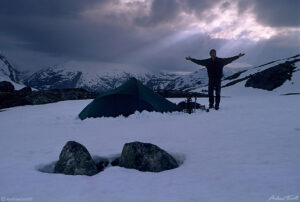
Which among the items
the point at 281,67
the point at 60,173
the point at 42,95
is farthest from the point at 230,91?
the point at 60,173

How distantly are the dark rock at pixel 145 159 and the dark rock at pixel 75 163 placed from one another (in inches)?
27.3

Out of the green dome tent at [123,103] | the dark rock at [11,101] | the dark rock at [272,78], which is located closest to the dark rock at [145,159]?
the green dome tent at [123,103]

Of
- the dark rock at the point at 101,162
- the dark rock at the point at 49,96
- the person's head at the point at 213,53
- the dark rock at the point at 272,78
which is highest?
the dark rock at the point at 272,78

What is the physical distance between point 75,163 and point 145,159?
142cm

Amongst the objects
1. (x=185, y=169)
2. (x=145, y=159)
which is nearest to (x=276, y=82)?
(x=185, y=169)

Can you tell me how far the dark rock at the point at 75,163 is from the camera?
205 inches

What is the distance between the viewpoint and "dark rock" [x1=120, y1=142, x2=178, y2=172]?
523 cm

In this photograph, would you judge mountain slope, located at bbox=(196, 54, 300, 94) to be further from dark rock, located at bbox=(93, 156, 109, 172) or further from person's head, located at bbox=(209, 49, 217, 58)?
dark rock, located at bbox=(93, 156, 109, 172)

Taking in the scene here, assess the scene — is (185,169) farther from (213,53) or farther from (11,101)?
(11,101)

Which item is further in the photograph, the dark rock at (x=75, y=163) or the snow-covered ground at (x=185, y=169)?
the dark rock at (x=75, y=163)

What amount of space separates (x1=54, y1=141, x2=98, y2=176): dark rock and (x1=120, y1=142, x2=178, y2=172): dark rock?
27.3 inches

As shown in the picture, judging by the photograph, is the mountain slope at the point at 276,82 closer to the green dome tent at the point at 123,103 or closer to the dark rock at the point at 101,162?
the green dome tent at the point at 123,103

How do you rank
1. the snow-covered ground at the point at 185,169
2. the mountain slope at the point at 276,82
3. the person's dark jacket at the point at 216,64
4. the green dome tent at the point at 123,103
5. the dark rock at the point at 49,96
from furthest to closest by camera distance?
1. the mountain slope at the point at 276,82
2. the dark rock at the point at 49,96
3. the person's dark jacket at the point at 216,64
4. the green dome tent at the point at 123,103
5. the snow-covered ground at the point at 185,169

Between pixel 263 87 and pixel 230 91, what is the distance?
5691 mm
